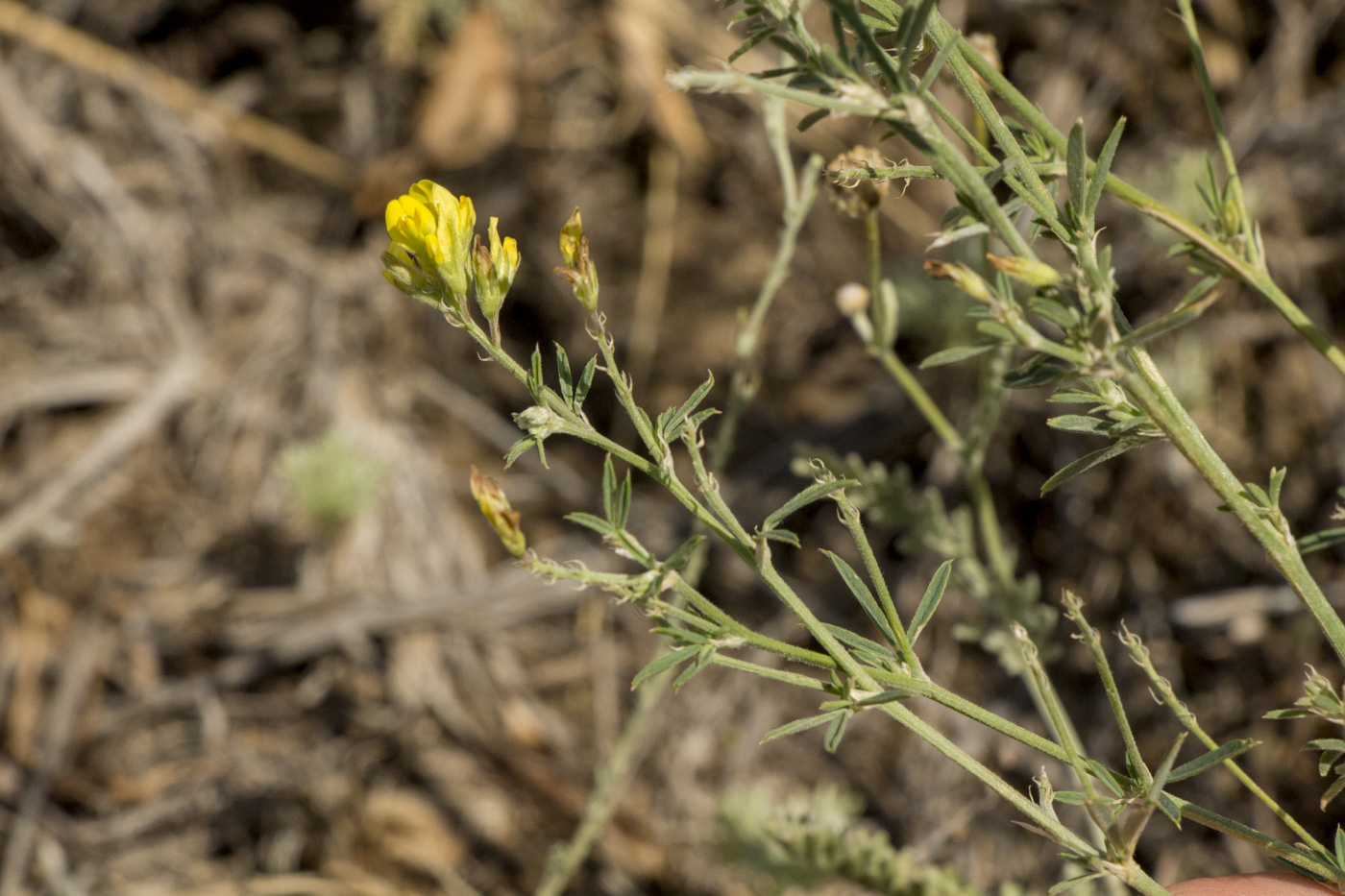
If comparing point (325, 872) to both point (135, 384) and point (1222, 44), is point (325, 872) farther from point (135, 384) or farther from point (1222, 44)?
point (1222, 44)

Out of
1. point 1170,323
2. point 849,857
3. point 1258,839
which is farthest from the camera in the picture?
point 849,857

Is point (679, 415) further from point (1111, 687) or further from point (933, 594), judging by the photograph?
point (1111, 687)

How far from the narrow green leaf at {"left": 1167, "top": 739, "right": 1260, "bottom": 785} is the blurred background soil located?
1.22 m

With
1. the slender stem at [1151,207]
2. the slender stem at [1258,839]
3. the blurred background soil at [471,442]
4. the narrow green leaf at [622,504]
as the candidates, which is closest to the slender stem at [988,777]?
the slender stem at [1258,839]

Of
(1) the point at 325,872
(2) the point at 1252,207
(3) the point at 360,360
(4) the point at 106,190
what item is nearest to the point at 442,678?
(1) the point at 325,872

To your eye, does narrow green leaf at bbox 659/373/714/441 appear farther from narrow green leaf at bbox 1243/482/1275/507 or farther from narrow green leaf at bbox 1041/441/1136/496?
narrow green leaf at bbox 1243/482/1275/507

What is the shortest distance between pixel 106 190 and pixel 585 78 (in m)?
1.81

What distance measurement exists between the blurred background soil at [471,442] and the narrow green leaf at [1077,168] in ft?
5.17

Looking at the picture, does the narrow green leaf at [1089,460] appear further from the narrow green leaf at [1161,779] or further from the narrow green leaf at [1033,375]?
the narrow green leaf at [1161,779]

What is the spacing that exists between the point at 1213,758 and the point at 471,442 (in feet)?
9.75

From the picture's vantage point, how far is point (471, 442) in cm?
362

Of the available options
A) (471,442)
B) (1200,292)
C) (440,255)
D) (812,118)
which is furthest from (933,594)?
(471,442)

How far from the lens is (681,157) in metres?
3.73

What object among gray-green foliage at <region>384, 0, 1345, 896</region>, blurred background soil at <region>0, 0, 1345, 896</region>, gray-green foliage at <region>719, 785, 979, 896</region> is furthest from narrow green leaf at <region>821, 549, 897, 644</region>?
blurred background soil at <region>0, 0, 1345, 896</region>
